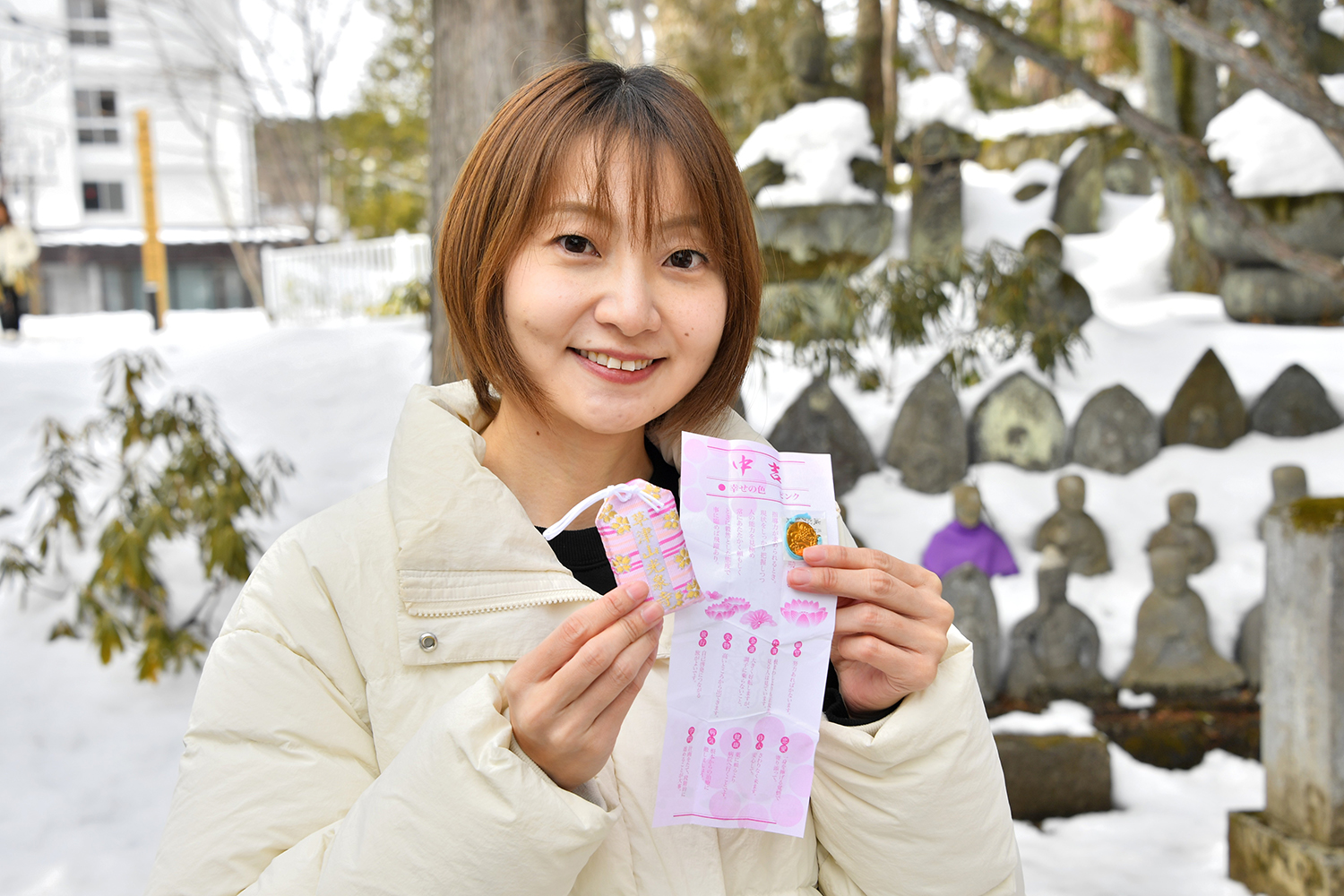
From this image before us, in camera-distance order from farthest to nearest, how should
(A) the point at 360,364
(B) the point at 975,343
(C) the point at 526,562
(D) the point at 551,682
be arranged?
(A) the point at 360,364 < (B) the point at 975,343 < (C) the point at 526,562 < (D) the point at 551,682

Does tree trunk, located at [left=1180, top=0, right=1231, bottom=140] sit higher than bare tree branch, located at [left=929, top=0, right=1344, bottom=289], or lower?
higher

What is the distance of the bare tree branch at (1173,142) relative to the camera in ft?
9.71

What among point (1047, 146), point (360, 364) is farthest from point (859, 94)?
point (360, 364)

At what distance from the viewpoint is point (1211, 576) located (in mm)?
4242

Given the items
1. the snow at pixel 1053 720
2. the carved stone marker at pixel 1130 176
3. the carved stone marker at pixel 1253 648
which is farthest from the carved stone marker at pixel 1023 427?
the carved stone marker at pixel 1130 176

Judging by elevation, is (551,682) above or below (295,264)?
below

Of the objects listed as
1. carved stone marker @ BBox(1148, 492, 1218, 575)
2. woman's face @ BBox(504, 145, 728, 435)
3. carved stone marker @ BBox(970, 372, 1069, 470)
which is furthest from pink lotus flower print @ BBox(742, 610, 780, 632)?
carved stone marker @ BBox(970, 372, 1069, 470)

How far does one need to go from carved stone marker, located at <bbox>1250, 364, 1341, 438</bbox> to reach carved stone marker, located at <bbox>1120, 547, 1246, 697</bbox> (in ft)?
4.68

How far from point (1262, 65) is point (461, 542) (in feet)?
8.27

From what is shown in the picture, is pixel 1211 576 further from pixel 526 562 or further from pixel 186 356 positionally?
pixel 186 356

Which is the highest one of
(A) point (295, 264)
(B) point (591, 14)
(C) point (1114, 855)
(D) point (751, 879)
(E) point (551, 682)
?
(B) point (591, 14)

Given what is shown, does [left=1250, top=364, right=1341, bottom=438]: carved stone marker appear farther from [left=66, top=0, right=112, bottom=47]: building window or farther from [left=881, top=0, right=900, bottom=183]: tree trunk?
[left=66, top=0, right=112, bottom=47]: building window

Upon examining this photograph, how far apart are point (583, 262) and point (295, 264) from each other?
1171 centimetres

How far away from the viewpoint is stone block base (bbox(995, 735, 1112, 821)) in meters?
3.25
